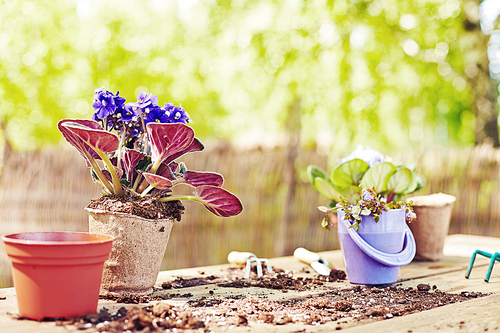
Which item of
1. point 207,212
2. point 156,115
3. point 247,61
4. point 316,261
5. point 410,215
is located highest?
point 247,61

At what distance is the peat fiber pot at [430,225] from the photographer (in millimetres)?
2188

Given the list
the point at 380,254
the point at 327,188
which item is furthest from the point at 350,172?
the point at 380,254

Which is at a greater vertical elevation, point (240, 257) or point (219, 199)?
point (219, 199)

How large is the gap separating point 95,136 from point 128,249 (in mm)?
373

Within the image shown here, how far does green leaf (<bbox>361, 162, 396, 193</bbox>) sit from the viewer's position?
1.82 m

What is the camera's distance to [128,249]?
55.7 inches

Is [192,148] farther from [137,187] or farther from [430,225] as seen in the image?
[430,225]

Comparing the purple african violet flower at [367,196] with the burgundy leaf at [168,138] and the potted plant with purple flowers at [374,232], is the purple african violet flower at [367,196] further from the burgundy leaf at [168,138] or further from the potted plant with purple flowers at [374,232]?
the burgundy leaf at [168,138]

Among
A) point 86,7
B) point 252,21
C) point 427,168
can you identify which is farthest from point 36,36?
point 427,168

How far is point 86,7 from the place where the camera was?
10.5m

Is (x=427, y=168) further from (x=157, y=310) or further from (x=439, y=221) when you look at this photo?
(x=157, y=310)

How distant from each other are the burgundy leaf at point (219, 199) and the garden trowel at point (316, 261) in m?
0.59

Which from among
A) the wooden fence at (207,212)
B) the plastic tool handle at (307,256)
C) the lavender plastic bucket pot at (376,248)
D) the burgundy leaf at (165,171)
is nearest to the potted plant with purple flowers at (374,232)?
the lavender plastic bucket pot at (376,248)

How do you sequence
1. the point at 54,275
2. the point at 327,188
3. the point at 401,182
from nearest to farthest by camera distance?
the point at 54,275 < the point at 401,182 < the point at 327,188
